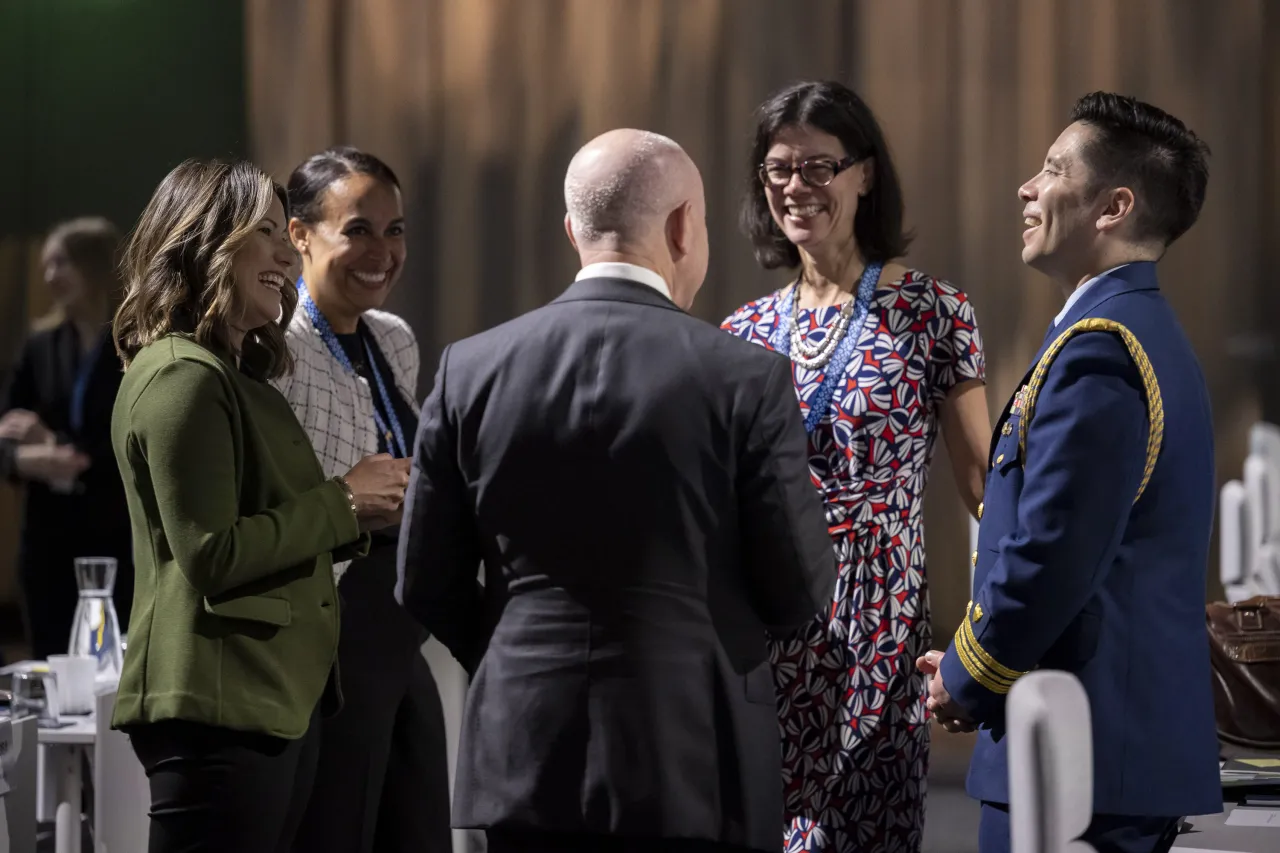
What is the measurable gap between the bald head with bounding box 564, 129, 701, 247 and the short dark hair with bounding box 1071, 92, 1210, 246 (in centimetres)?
52

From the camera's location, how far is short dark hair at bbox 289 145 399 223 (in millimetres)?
2623

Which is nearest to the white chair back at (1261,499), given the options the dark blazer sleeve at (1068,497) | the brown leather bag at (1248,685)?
the brown leather bag at (1248,685)

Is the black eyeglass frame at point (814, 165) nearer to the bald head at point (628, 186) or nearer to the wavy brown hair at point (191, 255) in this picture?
the bald head at point (628, 186)

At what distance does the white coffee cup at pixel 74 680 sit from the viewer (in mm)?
2623

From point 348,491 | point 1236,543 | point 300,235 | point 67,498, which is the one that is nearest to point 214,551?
point 348,491

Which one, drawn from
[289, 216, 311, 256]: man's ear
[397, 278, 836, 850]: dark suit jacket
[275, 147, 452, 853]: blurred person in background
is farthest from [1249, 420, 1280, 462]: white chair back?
[397, 278, 836, 850]: dark suit jacket

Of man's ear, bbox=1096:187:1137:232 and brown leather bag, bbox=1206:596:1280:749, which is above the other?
man's ear, bbox=1096:187:1137:232

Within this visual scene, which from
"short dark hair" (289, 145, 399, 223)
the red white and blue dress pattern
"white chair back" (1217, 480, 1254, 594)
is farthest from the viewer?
"white chair back" (1217, 480, 1254, 594)

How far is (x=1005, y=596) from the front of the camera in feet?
5.51

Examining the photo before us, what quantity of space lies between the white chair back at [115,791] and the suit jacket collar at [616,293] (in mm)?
1321

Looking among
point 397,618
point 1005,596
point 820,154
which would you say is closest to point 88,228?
point 397,618

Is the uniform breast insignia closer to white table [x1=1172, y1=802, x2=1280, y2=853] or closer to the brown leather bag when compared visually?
white table [x1=1172, y1=802, x2=1280, y2=853]

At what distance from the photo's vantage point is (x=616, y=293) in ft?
5.56

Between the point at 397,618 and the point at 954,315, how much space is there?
101cm
